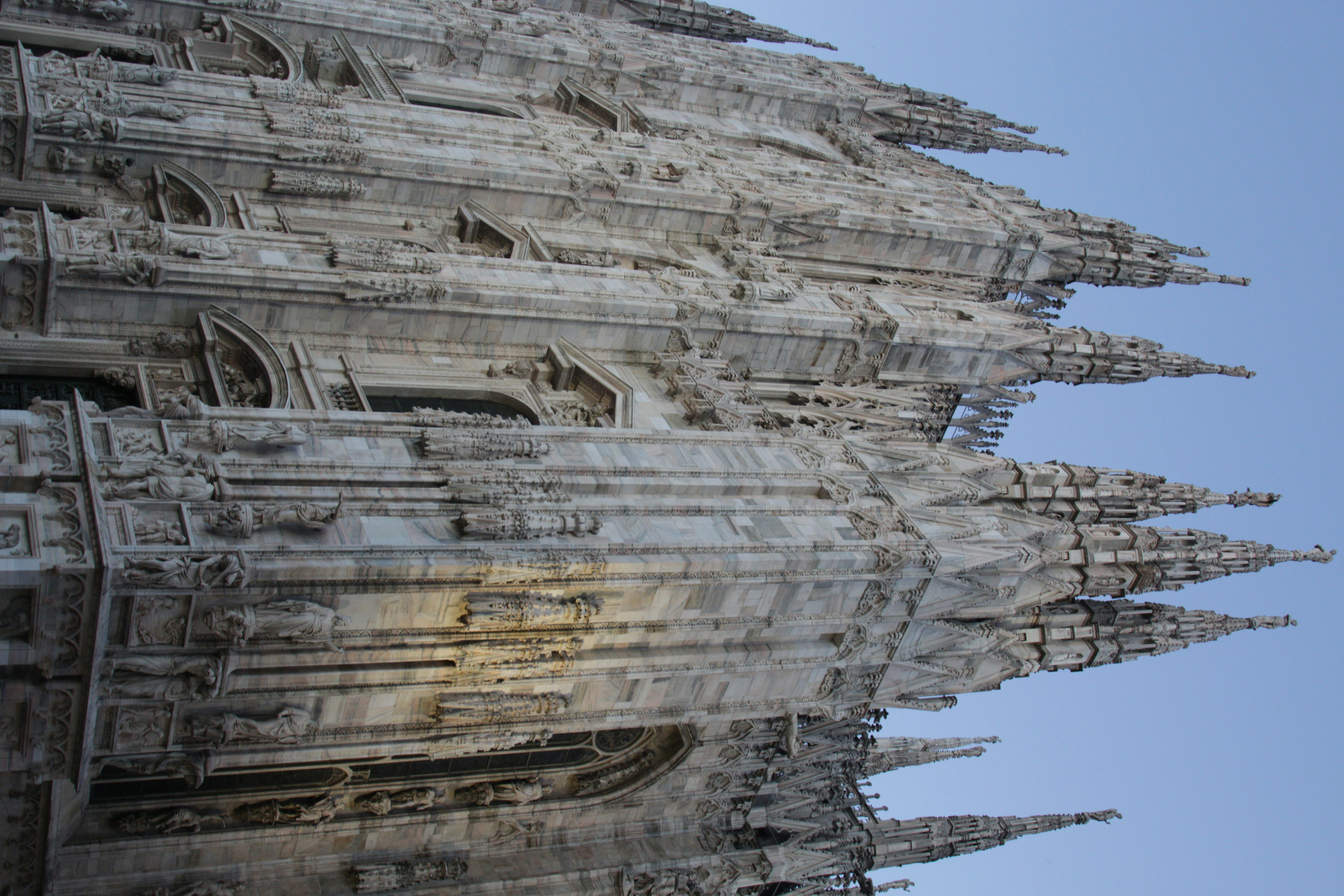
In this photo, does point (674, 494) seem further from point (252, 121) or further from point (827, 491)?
point (252, 121)

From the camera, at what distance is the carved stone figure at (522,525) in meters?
21.3

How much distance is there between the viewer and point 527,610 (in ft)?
71.6

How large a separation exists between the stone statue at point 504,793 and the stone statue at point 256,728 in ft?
23.2

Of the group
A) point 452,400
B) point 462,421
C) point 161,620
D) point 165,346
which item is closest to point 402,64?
point 452,400

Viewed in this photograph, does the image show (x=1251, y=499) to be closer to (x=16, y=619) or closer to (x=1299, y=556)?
(x=1299, y=556)

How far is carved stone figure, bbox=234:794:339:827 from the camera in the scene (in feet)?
81.2

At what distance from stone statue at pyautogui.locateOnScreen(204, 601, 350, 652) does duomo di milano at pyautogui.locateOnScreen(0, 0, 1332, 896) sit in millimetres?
54

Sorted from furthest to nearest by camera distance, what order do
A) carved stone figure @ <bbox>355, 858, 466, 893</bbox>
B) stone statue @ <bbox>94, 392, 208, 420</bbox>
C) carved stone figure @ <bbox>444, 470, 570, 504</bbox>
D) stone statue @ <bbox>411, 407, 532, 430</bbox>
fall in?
1. carved stone figure @ <bbox>355, 858, 466, 893</bbox>
2. stone statue @ <bbox>411, 407, 532, 430</bbox>
3. carved stone figure @ <bbox>444, 470, 570, 504</bbox>
4. stone statue @ <bbox>94, 392, 208, 420</bbox>

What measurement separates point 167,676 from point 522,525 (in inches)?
234

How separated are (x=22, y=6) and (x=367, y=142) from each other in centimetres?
1112

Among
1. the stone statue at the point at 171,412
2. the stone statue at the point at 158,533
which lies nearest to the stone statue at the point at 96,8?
the stone statue at the point at 171,412

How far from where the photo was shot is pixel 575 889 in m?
27.3

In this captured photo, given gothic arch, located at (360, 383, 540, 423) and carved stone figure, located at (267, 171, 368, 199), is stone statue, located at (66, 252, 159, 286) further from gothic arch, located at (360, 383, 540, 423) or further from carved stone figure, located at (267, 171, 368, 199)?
carved stone figure, located at (267, 171, 368, 199)

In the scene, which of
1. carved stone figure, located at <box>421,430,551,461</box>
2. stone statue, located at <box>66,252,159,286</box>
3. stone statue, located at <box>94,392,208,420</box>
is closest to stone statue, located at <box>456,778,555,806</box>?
carved stone figure, located at <box>421,430,551,461</box>
